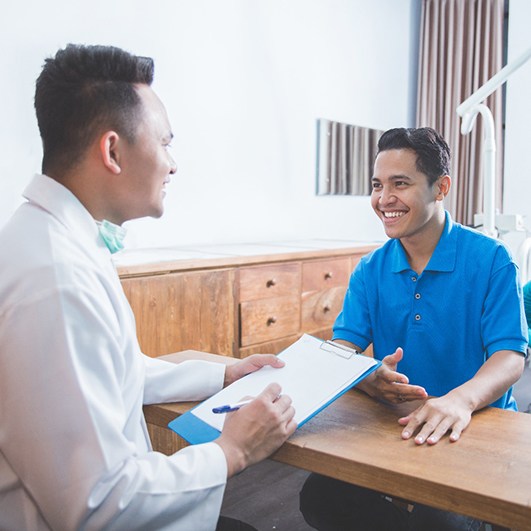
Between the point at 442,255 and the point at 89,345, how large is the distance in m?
0.97

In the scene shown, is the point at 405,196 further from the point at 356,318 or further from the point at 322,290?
the point at 322,290

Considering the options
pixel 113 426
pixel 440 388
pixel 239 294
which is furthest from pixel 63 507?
pixel 239 294

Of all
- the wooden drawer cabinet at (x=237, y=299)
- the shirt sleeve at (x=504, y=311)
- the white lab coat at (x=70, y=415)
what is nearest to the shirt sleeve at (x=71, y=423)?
the white lab coat at (x=70, y=415)

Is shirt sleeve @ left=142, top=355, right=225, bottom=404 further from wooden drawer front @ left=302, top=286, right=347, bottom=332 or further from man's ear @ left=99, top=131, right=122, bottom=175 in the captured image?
wooden drawer front @ left=302, top=286, right=347, bottom=332

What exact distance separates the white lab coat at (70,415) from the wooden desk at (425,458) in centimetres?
17

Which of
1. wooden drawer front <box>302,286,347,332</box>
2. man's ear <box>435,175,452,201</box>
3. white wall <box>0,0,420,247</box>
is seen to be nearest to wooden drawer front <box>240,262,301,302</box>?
wooden drawer front <box>302,286,347,332</box>

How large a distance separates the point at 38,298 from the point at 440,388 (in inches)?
41.4

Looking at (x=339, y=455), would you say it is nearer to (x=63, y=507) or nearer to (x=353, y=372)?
(x=353, y=372)

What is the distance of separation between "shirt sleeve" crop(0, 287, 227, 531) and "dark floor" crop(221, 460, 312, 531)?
1.46 m

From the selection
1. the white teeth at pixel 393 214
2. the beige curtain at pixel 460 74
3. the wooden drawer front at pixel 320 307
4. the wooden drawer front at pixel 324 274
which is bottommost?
the wooden drawer front at pixel 320 307

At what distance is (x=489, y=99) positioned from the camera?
14.4ft

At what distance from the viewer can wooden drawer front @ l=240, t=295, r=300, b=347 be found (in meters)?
2.60

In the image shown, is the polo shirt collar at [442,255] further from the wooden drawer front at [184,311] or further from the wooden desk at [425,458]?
the wooden drawer front at [184,311]

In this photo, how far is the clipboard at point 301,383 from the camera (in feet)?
3.33
